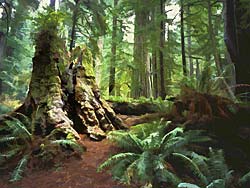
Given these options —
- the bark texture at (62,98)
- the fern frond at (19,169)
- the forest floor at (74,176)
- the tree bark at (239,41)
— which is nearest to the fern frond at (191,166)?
the forest floor at (74,176)

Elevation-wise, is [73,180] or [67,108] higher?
[67,108]

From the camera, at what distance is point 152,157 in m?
4.76

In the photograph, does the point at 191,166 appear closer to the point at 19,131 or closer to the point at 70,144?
the point at 70,144

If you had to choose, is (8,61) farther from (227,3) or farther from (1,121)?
(227,3)

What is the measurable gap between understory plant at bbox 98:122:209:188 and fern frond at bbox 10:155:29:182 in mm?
1389

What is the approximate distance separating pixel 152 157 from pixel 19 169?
2.28m

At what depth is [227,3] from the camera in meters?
7.54

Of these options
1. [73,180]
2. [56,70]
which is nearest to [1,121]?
[56,70]

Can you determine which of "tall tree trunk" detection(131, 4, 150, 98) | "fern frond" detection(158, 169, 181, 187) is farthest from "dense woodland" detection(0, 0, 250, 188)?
"tall tree trunk" detection(131, 4, 150, 98)

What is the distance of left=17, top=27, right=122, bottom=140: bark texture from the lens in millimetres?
6102

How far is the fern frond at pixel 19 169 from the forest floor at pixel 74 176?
8cm

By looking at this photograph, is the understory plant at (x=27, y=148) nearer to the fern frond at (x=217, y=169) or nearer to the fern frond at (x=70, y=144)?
the fern frond at (x=70, y=144)

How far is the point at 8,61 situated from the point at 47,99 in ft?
48.0

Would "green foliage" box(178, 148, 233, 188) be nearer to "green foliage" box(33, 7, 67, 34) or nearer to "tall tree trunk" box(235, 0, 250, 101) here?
"tall tree trunk" box(235, 0, 250, 101)
